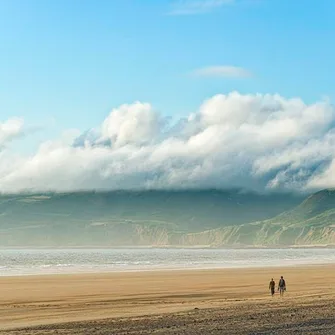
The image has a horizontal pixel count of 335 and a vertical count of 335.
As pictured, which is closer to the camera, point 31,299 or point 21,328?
point 21,328

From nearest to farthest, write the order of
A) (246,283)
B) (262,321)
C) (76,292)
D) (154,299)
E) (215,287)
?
(262,321), (154,299), (76,292), (215,287), (246,283)

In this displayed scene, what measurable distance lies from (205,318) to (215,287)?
3329cm

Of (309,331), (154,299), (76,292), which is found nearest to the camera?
(309,331)

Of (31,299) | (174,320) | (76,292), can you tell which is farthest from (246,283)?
(174,320)

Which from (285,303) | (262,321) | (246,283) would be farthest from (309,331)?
(246,283)

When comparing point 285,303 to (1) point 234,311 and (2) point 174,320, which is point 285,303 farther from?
(2) point 174,320

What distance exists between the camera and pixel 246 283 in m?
77.3

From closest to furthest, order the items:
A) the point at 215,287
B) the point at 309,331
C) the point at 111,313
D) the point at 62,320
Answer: the point at 309,331, the point at 62,320, the point at 111,313, the point at 215,287

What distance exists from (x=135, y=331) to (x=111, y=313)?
416 inches

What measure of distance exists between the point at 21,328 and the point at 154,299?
21627 millimetres

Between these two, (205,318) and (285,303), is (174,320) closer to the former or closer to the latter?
(205,318)

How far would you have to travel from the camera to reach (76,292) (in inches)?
→ 2522

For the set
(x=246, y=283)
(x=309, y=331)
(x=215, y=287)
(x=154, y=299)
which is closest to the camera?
(x=309, y=331)

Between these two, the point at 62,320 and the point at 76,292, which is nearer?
the point at 62,320
